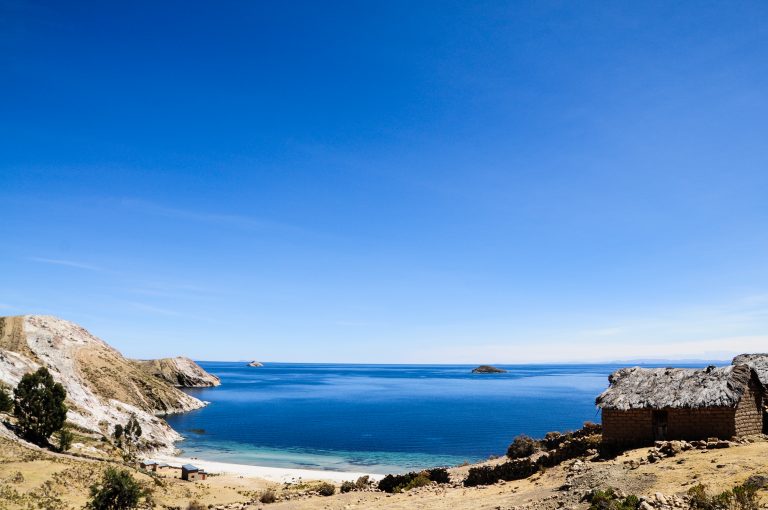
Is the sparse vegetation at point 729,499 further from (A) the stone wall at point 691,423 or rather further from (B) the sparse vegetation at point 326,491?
(B) the sparse vegetation at point 326,491

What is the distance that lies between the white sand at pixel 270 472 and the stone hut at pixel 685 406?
1032 inches

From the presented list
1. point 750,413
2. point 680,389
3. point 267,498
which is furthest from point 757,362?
point 267,498

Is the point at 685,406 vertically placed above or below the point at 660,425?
above

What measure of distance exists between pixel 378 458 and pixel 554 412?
62731 millimetres

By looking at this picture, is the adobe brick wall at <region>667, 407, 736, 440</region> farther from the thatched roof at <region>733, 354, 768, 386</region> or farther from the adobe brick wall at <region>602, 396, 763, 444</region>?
the thatched roof at <region>733, 354, 768, 386</region>

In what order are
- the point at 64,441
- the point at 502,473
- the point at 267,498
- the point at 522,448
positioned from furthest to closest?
the point at 64,441 < the point at 522,448 < the point at 267,498 < the point at 502,473

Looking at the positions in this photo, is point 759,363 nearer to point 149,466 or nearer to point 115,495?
point 115,495

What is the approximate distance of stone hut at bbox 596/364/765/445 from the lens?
28.0 metres

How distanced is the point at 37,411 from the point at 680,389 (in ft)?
172

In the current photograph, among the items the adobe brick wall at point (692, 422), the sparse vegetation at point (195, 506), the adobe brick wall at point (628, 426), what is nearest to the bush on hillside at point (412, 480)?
the adobe brick wall at point (628, 426)

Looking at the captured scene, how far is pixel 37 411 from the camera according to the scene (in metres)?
47.0

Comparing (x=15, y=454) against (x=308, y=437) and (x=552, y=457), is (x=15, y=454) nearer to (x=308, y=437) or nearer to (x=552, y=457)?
(x=552, y=457)

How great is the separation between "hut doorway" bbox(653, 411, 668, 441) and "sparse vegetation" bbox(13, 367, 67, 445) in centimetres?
4998

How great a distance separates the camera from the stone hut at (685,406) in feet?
92.0
